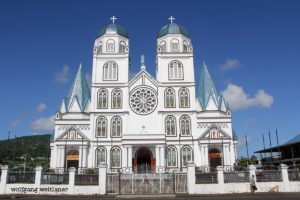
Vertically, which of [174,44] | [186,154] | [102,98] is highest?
[174,44]

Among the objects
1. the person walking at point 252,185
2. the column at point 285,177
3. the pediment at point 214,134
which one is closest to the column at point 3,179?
the person walking at point 252,185

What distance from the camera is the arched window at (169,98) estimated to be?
140ft

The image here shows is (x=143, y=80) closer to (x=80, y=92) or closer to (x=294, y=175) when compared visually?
(x=80, y=92)

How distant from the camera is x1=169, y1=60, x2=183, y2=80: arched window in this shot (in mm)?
43812

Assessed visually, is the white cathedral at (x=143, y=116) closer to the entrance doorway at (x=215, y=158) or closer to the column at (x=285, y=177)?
the entrance doorway at (x=215, y=158)

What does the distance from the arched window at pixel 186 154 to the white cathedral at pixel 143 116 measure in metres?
0.12

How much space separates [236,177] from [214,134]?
16.2 m

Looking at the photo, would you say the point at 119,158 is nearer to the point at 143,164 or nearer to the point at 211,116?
the point at 143,164

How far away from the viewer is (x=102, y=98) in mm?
42750

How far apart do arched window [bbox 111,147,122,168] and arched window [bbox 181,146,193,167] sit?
7.58 m

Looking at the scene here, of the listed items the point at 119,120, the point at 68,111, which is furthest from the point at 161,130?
the point at 68,111

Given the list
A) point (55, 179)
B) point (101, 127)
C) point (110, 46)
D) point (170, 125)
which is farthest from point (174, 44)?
point (55, 179)

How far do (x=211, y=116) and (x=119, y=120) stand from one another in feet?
37.8

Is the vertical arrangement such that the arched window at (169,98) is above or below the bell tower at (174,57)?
below
